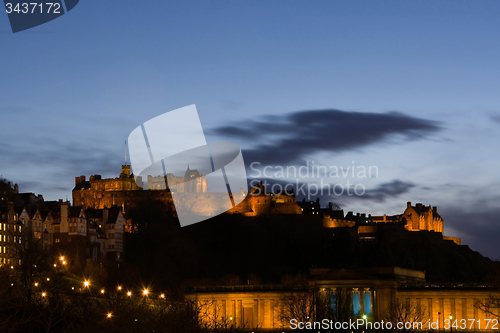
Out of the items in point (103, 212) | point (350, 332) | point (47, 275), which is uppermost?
point (103, 212)

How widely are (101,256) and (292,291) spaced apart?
47.4 metres

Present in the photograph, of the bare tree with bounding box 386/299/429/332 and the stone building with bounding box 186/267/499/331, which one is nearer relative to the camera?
the bare tree with bounding box 386/299/429/332

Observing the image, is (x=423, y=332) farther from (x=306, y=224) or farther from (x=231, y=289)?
(x=306, y=224)

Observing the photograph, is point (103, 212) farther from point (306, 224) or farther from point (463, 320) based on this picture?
point (463, 320)

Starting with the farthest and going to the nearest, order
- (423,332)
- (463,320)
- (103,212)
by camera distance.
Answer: (103,212) → (463,320) → (423,332)

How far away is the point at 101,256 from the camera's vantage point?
14675cm

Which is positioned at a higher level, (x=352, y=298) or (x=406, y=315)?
(x=352, y=298)

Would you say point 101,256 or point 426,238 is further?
point 426,238

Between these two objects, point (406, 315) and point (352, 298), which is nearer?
point (406, 315)

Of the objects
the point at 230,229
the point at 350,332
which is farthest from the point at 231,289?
the point at 230,229

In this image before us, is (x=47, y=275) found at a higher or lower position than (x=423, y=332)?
higher

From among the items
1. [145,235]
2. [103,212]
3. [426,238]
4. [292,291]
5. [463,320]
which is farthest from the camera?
[426,238]

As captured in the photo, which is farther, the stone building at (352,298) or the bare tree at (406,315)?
the stone building at (352,298)

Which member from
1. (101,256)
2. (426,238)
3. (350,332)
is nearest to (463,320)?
(350,332)
